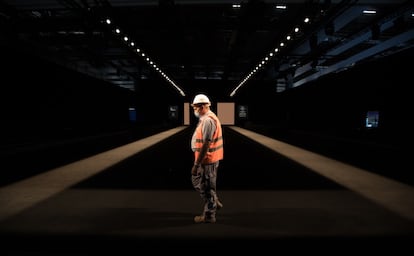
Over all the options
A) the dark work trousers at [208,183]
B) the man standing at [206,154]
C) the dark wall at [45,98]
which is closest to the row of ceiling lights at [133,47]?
the dark wall at [45,98]

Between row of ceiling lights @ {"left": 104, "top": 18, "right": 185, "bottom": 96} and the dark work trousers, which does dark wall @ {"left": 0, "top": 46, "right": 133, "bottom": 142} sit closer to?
row of ceiling lights @ {"left": 104, "top": 18, "right": 185, "bottom": 96}

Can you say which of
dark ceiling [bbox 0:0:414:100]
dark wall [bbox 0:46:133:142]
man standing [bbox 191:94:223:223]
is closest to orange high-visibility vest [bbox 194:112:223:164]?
man standing [bbox 191:94:223:223]

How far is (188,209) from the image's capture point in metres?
4.07

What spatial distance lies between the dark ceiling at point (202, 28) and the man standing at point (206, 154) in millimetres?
6434

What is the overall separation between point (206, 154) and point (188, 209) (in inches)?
44.3

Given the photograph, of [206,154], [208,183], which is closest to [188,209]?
[208,183]

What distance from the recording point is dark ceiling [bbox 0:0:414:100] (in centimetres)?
960

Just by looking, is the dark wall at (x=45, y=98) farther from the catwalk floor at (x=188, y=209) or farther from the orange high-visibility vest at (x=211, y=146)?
the orange high-visibility vest at (x=211, y=146)

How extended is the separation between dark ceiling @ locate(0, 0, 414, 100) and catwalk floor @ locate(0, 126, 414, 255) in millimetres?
4732

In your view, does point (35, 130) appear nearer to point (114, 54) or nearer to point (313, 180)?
point (114, 54)

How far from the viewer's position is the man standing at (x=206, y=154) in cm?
330

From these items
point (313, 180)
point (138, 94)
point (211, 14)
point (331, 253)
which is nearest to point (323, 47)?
point (211, 14)

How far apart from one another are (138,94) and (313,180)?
22734mm

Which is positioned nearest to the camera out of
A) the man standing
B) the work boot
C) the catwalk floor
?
the catwalk floor
